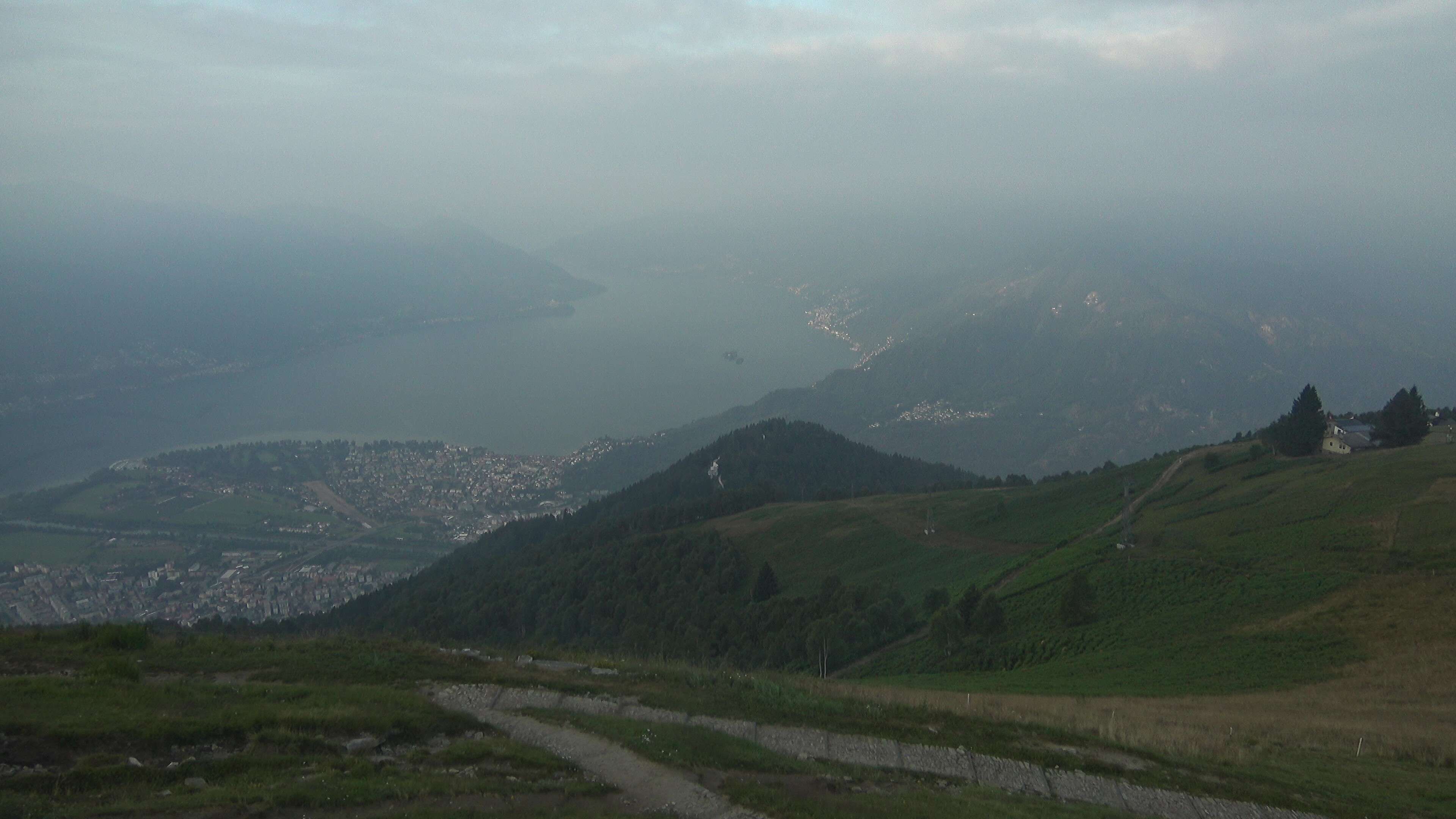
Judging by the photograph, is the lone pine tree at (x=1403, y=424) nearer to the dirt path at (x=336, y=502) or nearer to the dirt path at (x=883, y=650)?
the dirt path at (x=883, y=650)

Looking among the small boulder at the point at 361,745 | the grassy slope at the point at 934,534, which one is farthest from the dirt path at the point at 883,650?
the small boulder at the point at 361,745

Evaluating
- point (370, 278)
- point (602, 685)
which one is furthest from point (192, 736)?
point (370, 278)

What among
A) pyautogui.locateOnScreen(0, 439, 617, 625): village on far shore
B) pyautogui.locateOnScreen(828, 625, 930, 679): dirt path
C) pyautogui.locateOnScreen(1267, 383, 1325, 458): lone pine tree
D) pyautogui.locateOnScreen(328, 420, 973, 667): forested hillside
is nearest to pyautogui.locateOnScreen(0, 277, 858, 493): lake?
pyautogui.locateOnScreen(0, 439, 617, 625): village on far shore

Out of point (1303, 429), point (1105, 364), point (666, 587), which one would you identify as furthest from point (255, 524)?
Answer: point (1105, 364)

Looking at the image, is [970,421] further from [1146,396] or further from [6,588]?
[6,588]

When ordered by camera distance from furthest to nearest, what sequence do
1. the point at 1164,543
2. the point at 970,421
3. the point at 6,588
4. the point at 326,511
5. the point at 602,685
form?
the point at 970,421
the point at 326,511
the point at 6,588
the point at 1164,543
the point at 602,685

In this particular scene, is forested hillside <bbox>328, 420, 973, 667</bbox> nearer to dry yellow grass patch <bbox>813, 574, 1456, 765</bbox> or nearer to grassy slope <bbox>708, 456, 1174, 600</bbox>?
grassy slope <bbox>708, 456, 1174, 600</bbox>
